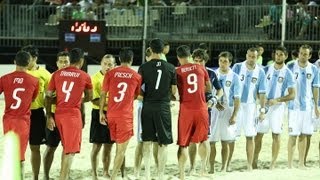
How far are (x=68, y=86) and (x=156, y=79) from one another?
119cm

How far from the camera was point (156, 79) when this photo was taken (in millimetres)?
8938

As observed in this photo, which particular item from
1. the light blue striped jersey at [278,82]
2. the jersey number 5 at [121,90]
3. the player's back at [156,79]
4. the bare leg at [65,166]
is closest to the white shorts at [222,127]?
the light blue striped jersey at [278,82]

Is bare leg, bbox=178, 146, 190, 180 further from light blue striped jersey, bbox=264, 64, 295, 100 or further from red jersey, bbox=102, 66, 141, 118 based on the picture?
light blue striped jersey, bbox=264, 64, 295, 100

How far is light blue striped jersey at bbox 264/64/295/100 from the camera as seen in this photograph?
35.6 feet

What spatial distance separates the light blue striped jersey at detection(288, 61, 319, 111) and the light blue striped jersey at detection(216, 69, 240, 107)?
119 cm

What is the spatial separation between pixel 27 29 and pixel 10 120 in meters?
13.3

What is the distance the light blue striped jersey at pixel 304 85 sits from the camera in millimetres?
11031

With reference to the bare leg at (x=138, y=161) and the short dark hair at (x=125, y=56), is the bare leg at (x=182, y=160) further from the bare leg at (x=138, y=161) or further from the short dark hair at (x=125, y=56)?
the short dark hair at (x=125, y=56)

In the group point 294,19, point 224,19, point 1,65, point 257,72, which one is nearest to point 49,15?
point 1,65

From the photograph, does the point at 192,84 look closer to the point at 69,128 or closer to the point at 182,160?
the point at 182,160

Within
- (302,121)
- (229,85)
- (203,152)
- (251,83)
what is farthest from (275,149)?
(203,152)

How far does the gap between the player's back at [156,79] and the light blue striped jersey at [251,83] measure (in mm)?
2095

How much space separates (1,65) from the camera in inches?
813

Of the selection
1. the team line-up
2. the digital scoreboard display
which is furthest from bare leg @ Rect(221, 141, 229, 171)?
the digital scoreboard display
